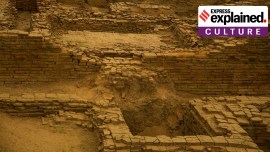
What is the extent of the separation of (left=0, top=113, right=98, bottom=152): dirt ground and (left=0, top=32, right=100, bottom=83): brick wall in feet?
4.40

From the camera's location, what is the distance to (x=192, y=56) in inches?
304

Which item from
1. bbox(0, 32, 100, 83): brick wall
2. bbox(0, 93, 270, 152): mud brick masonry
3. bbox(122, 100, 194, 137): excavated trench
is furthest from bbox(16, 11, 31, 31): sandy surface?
bbox(122, 100, 194, 137): excavated trench

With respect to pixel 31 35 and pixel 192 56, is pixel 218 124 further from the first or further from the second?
pixel 31 35

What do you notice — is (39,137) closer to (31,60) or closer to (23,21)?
(31,60)

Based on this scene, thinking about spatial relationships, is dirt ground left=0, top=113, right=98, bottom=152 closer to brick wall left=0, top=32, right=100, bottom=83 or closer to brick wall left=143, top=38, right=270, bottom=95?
brick wall left=0, top=32, right=100, bottom=83

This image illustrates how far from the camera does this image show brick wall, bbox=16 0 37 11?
39.7 feet

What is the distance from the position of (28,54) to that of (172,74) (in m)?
2.88

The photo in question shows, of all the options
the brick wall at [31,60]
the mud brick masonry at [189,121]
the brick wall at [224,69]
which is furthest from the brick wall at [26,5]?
the mud brick masonry at [189,121]

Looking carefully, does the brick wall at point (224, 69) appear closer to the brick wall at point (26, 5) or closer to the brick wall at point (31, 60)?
the brick wall at point (31, 60)

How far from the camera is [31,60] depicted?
23.6ft

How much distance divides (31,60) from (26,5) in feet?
18.3

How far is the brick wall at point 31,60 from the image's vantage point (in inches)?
280

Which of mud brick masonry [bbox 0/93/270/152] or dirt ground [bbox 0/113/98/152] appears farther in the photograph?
dirt ground [bbox 0/113/98/152]

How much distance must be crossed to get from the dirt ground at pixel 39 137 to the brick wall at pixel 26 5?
6.92 metres
